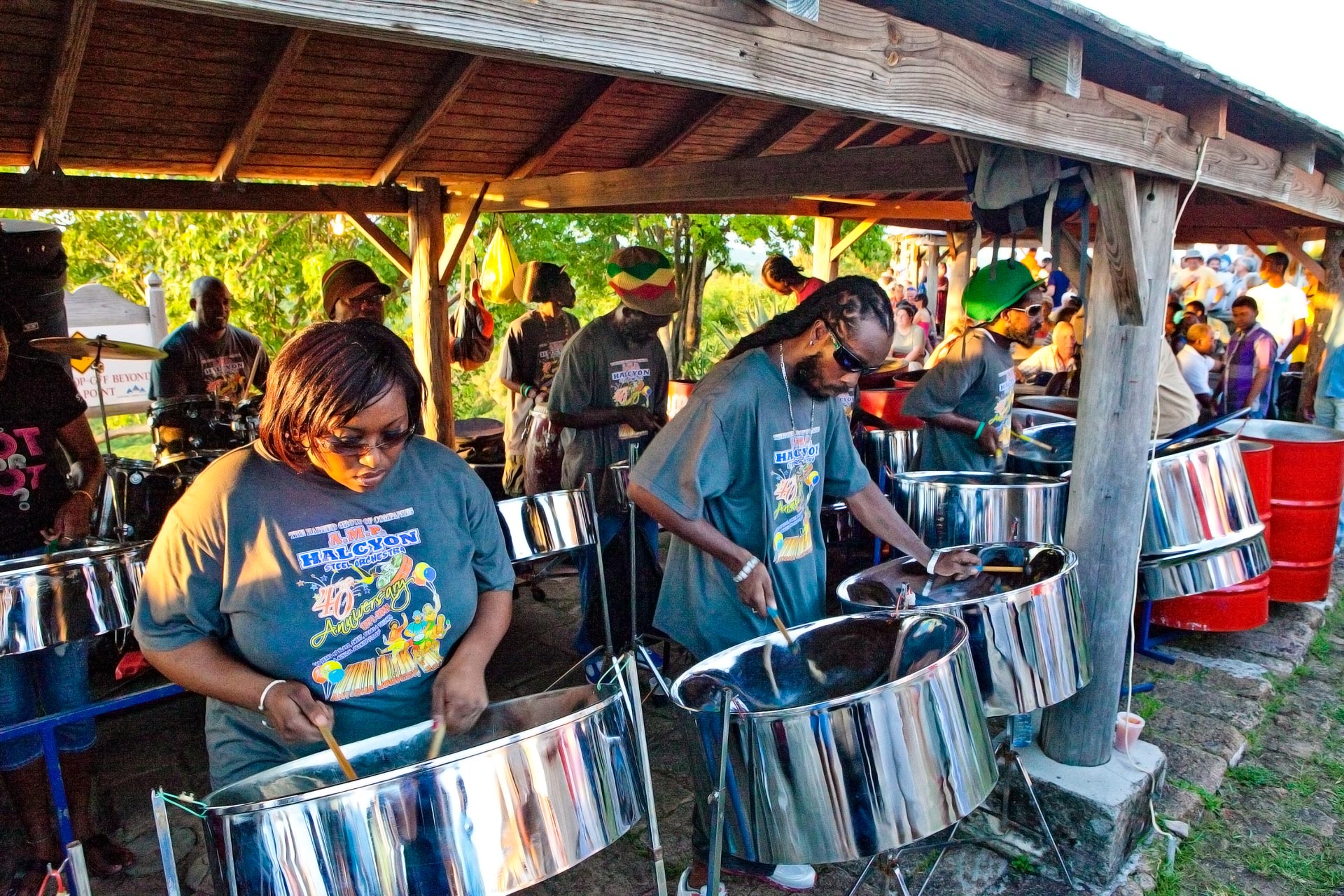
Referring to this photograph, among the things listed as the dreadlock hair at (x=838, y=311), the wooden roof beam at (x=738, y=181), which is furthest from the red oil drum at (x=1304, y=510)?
the dreadlock hair at (x=838, y=311)

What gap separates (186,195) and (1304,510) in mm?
4158

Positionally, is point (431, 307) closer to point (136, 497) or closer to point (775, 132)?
point (775, 132)

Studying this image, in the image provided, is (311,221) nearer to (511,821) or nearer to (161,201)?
(161,201)

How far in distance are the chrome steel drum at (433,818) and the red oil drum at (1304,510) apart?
3.02 metres

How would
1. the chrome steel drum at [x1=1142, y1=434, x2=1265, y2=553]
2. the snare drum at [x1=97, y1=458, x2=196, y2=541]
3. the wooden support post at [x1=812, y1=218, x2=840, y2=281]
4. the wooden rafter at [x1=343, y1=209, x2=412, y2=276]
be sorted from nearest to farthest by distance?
the snare drum at [x1=97, y1=458, x2=196, y2=541] < the chrome steel drum at [x1=1142, y1=434, x2=1265, y2=553] < the wooden rafter at [x1=343, y1=209, x2=412, y2=276] < the wooden support post at [x1=812, y1=218, x2=840, y2=281]

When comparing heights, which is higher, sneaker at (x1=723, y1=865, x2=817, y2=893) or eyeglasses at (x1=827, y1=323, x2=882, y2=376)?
eyeglasses at (x1=827, y1=323, x2=882, y2=376)

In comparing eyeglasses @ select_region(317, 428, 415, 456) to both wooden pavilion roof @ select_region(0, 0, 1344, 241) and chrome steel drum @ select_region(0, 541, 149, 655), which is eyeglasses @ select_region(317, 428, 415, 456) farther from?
chrome steel drum @ select_region(0, 541, 149, 655)

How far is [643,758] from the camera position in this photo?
120 centimetres

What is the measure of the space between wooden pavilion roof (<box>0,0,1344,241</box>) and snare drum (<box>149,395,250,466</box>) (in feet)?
2.49

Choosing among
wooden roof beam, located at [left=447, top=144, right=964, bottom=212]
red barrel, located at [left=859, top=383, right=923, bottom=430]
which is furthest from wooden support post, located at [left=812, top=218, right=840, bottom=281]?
wooden roof beam, located at [left=447, top=144, right=964, bottom=212]

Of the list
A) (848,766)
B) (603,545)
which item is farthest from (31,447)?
(848,766)

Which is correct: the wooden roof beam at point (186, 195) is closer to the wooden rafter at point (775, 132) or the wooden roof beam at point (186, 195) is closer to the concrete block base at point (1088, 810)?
the wooden rafter at point (775, 132)

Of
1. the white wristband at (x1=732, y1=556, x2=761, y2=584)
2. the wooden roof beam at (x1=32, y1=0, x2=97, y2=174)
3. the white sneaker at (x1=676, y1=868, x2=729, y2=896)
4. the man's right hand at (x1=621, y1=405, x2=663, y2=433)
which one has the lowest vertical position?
the white sneaker at (x1=676, y1=868, x2=729, y2=896)

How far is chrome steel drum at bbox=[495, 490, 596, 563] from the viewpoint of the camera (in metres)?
2.14
